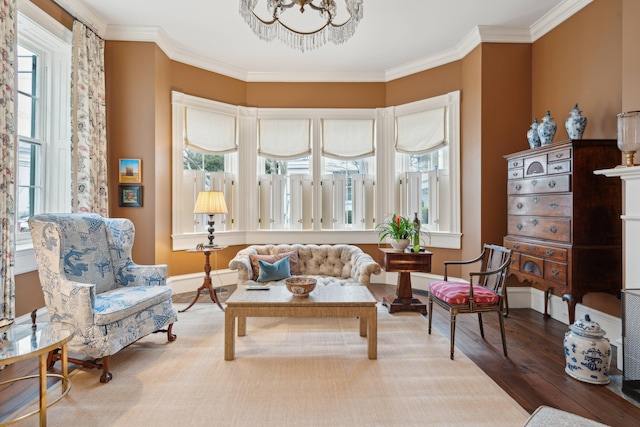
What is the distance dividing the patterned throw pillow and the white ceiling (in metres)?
2.84

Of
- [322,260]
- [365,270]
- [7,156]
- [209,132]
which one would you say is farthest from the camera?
[209,132]

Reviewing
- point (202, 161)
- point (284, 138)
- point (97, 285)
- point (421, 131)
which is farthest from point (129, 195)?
point (421, 131)

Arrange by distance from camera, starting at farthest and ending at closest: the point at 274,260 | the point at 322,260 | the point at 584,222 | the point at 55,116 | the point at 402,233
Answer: the point at 322,260, the point at 402,233, the point at 274,260, the point at 55,116, the point at 584,222

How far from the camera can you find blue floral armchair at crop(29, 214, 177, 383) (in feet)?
8.24

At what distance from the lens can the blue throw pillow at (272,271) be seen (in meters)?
3.89

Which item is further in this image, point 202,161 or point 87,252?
point 202,161

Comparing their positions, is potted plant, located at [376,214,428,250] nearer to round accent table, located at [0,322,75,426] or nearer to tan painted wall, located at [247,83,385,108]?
tan painted wall, located at [247,83,385,108]

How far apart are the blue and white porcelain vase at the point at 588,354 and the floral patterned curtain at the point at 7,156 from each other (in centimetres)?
443

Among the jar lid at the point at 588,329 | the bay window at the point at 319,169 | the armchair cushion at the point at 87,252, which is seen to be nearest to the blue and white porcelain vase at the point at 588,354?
the jar lid at the point at 588,329

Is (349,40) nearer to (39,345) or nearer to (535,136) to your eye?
(535,136)

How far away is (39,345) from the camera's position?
6.05 ft

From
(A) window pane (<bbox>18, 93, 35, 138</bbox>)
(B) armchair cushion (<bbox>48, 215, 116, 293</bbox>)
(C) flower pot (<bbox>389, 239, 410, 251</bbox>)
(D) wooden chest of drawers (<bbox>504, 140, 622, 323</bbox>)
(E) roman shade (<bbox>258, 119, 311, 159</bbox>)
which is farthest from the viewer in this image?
(E) roman shade (<bbox>258, 119, 311, 159</bbox>)

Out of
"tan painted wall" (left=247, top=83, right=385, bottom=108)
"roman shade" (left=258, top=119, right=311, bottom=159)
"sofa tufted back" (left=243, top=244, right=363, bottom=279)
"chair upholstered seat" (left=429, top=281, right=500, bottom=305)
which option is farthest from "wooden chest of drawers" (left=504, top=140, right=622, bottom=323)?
"roman shade" (left=258, top=119, right=311, bottom=159)

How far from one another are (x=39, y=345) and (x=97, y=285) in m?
1.26
